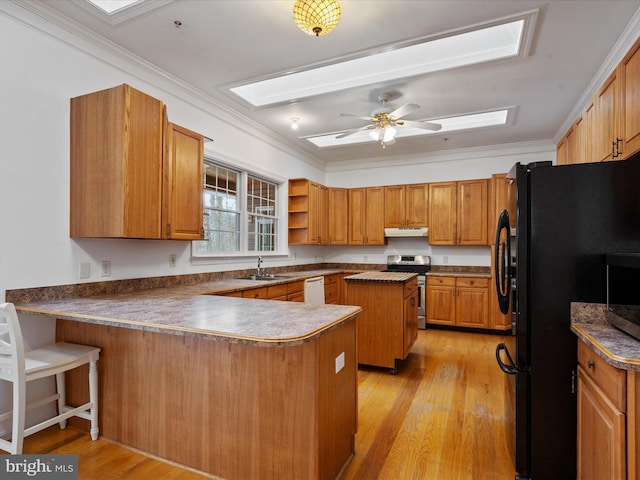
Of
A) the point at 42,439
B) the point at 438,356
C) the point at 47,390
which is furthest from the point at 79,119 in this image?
the point at 438,356

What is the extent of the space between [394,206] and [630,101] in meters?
4.00

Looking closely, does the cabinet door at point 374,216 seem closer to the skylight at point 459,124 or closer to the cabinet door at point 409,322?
the skylight at point 459,124

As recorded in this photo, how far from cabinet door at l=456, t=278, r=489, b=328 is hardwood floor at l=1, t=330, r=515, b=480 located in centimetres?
174

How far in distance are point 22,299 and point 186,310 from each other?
119cm

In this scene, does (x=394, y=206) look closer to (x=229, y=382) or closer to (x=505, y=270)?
(x=505, y=270)

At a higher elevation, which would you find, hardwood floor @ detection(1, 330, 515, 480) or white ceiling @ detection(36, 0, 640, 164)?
white ceiling @ detection(36, 0, 640, 164)

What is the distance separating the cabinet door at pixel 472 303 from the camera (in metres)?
5.13

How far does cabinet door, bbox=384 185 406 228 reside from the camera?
5992 mm

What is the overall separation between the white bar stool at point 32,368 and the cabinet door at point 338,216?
15.0 ft

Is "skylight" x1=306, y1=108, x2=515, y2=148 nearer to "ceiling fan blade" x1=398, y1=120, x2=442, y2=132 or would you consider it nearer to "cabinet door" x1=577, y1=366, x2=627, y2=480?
"ceiling fan blade" x1=398, y1=120, x2=442, y2=132

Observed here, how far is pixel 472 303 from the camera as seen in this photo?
17.1ft

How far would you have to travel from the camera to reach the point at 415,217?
Result: 5891mm

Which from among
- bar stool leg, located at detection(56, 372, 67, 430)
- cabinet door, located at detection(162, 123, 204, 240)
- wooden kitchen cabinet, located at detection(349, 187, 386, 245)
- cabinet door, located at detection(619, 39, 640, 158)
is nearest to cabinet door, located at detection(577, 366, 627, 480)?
cabinet door, located at detection(619, 39, 640, 158)

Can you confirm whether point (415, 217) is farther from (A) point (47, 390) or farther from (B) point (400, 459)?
(A) point (47, 390)
